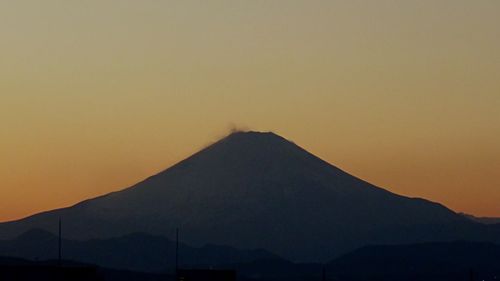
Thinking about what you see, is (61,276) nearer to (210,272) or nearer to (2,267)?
(2,267)

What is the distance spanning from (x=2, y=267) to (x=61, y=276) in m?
4.64

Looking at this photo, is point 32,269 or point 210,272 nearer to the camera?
point 32,269

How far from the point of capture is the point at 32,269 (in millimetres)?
107062

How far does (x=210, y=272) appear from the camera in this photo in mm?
121562

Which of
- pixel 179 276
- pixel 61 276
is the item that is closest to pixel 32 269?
pixel 61 276

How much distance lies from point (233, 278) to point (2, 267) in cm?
2154

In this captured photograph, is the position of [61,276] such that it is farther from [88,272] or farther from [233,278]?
[233,278]

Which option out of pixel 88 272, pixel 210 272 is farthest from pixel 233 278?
pixel 88 272

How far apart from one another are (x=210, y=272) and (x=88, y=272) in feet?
50.3

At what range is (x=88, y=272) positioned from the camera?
108250mm

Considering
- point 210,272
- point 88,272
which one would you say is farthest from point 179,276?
point 88,272

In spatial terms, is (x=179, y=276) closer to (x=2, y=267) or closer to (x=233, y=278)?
(x=233, y=278)

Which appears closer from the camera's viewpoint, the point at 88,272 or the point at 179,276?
the point at 88,272

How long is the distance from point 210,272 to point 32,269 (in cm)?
1822
